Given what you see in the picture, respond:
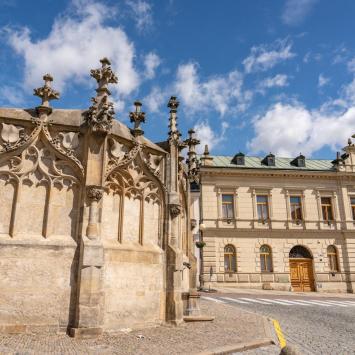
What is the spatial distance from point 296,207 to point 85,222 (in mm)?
29167

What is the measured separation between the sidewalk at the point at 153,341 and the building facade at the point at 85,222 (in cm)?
43

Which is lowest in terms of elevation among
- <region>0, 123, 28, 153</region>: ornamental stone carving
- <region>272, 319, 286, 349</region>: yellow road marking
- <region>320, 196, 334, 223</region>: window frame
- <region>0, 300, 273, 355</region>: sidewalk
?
<region>272, 319, 286, 349</region>: yellow road marking

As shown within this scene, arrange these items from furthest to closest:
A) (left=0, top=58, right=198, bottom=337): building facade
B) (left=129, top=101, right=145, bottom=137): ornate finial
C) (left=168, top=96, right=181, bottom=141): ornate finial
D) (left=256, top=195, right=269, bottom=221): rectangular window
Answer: (left=256, top=195, right=269, bottom=221): rectangular window < (left=168, top=96, right=181, bottom=141): ornate finial < (left=129, top=101, right=145, bottom=137): ornate finial < (left=0, top=58, right=198, bottom=337): building facade

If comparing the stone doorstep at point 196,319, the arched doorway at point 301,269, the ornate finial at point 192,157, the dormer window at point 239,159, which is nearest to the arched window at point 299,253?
the arched doorway at point 301,269

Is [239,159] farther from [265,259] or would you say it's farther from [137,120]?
[137,120]

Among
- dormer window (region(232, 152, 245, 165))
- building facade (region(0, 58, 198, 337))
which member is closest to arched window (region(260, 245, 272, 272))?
dormer window (region(232, 152, 245, 165))

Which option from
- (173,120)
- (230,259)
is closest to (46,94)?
(173,120)

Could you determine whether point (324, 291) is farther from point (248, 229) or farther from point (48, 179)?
point (48, 179)

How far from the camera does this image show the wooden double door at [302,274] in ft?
107

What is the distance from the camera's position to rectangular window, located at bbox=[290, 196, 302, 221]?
34312 millimetres

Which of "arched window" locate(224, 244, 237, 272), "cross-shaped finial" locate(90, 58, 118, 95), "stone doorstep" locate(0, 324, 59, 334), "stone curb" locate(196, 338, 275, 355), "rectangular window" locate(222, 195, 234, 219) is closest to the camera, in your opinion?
"stone curb" locate(196, 338, 275, 355)

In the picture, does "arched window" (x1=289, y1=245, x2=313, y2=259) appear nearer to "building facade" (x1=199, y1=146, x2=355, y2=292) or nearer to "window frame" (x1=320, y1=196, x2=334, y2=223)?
"building facade" (x1=199, y1=146, x2=355, y2=292)

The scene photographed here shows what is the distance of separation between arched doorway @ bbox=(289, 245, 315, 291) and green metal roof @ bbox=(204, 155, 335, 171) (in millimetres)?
8165

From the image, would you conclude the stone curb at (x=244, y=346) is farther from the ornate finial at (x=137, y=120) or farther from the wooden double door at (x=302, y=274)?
the wooden double door at (x=302, y=274)
